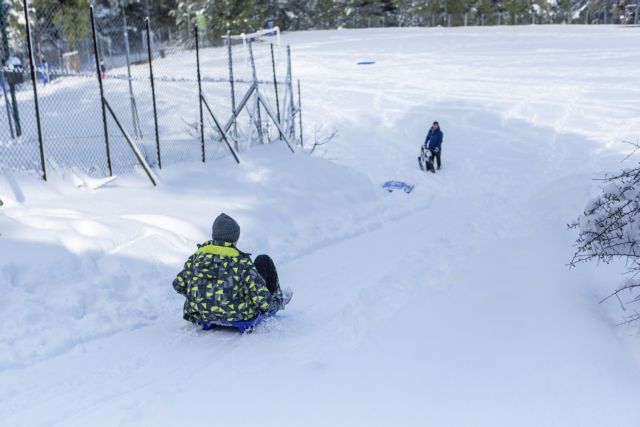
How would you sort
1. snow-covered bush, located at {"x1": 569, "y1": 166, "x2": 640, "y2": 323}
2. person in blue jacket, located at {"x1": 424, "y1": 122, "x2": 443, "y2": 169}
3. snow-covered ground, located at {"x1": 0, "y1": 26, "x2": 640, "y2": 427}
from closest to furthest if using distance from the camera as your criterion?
snow-covered ground, located at {"x1": 0, "y1": 26, "x2": 640, "y2": 427} → snow-covered bush, located at {"x1": 569, "y1": 166, "x2": 640, "y2": 323} → person in blue jacket, located at {"x1": 424, "y1": 122, "x2": 443, "y2": 169}

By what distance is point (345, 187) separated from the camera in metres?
11.9

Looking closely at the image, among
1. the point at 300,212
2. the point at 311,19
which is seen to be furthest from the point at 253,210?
the point at 311,19

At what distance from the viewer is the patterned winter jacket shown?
498 cm

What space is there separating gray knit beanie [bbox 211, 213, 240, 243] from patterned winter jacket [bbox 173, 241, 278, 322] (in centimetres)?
6

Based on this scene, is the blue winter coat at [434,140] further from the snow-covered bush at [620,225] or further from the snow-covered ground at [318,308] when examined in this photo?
the snow-covered bush at [620,225]

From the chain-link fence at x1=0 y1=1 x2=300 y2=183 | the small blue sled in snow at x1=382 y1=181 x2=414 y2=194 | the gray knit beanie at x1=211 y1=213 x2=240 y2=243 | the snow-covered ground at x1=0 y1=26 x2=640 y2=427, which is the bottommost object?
the small blue sled in snow at x1=382 y1=181 x2=414 y2=194

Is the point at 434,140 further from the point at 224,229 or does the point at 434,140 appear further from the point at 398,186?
the point at 224,229

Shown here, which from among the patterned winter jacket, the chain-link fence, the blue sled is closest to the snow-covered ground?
the blue sled

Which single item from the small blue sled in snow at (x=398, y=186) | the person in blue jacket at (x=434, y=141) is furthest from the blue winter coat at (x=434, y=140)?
the small blue sled in snow at (x=398, y=186)

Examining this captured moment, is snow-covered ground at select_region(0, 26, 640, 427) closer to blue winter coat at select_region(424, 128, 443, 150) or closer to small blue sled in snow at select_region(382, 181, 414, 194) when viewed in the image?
small blue sled in snow at select_region(382, 181, 414, 194)

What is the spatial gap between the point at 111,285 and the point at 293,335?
81.5 inches

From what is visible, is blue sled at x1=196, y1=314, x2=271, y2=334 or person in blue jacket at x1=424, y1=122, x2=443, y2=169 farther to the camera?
person in blue jacket at x1=424, y1=122, x2=443, y2=169

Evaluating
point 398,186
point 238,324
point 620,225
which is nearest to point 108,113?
point 398,186

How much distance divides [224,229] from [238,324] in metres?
0.87
